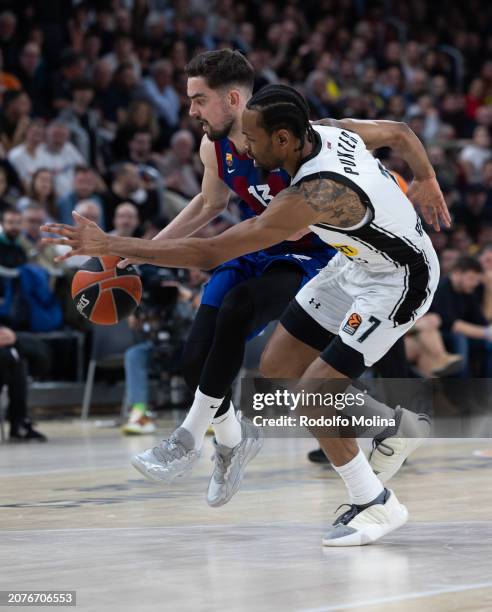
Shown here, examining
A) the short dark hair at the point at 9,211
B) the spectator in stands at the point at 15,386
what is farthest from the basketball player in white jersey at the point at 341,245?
the short dark hair at the point at 9,211

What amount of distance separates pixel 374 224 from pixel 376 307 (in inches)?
14.9

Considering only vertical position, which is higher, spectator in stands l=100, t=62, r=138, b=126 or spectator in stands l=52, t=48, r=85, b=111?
spectator in stands l=52, t=48, r=85, b=111

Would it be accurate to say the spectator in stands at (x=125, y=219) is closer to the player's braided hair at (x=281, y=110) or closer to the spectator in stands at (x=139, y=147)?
the spectator in stands at (x=139, y=147)

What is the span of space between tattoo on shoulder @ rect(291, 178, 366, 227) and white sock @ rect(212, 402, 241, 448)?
1537 mm

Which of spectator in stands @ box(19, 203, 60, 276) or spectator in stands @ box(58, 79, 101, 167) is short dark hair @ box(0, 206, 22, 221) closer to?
spectator in stands @ box(19, 203, 60, 276)

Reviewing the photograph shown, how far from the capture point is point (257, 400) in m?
5.77

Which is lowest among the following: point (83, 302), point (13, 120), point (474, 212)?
point (474, 212)

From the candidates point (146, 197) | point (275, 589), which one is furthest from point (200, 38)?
point (275, 589)

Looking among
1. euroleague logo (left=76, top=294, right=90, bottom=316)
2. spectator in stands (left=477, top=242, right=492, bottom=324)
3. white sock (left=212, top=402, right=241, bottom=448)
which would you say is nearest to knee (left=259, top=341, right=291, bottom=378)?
white sock (left=212, top=402, right=241, bottom=448)

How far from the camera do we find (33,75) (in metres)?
13.8

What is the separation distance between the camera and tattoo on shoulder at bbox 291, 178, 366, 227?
15.0 ft

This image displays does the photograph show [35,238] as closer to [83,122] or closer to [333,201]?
[83,122]

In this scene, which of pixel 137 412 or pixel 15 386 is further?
pixel 137 412

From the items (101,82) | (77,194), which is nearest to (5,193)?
(77,194)
